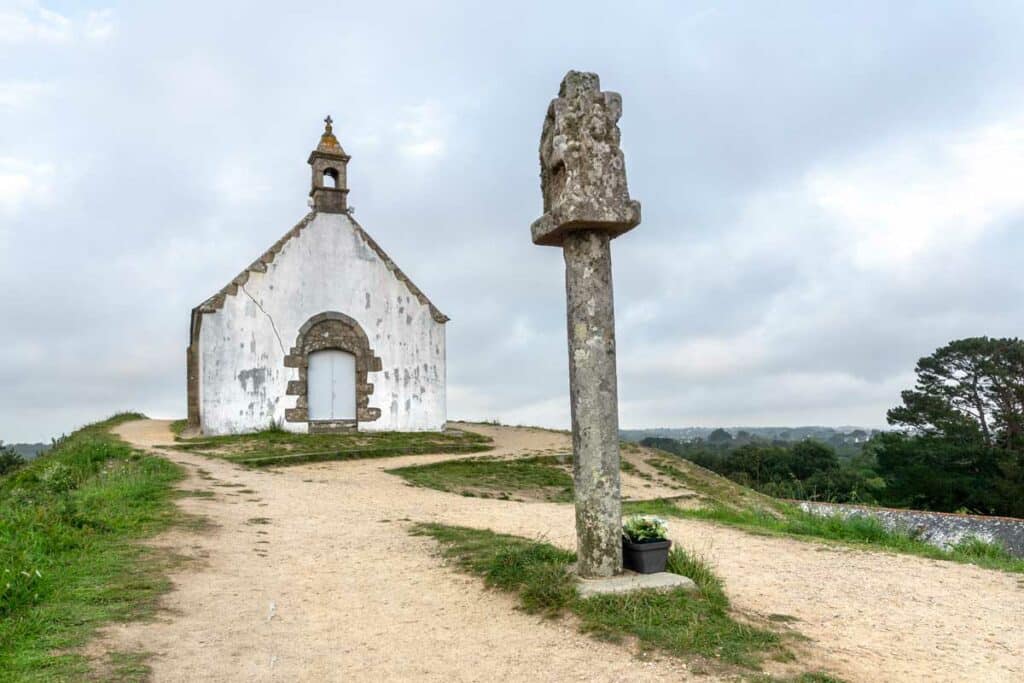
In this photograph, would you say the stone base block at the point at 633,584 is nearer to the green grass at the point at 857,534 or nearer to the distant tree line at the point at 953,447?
the green grass at the point at 857,534

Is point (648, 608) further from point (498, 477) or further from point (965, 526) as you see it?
point (965, 526)

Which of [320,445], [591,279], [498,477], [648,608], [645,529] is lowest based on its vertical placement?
[648,608]

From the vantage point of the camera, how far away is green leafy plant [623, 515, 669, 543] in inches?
234

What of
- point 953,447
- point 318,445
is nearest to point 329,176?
point 318,445

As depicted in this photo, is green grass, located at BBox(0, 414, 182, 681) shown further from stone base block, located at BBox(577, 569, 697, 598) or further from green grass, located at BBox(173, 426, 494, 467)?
green grass, located at BBox(173, 426, 494, 467)

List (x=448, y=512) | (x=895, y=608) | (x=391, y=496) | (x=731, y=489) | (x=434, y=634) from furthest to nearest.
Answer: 1. (x=731, y=489)
2. (x=391, y=496)
3. (x=448, y=512)
4. (x=895, y=608)
5. (x=434, y=634)

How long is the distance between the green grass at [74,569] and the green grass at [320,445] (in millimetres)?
4209

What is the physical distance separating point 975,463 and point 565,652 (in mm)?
31594

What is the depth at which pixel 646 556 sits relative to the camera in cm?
582

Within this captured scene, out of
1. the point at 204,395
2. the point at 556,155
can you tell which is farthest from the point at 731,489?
the point at 204,395

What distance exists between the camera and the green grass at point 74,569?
4629mm

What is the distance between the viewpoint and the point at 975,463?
101ft

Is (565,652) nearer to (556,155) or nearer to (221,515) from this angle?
(556,155)

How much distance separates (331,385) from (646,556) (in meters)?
16.6
